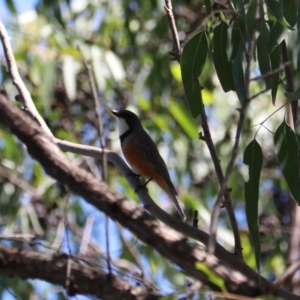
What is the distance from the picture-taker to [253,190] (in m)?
2.73

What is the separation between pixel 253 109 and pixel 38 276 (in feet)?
12.8

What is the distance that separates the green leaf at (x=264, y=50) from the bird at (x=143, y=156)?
1.66 m

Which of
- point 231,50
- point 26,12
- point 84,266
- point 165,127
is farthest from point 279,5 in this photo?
point 26,12

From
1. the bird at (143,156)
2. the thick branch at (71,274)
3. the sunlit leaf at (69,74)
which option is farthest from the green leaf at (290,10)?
the sunlit leaf at (69,74)

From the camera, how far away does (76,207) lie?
6004 millimetres

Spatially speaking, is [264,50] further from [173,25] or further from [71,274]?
[71,274]

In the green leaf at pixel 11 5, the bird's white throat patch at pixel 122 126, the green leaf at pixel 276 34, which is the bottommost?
the green leaf at pixel 276 34

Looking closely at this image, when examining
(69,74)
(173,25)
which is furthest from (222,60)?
(69,74)

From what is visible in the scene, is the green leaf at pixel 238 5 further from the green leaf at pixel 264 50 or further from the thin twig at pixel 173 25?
the thin twig at pixel 173 25

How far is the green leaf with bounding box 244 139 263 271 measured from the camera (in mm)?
2580

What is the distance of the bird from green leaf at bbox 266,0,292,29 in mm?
1855

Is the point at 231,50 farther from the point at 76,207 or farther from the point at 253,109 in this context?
the point at 76,207

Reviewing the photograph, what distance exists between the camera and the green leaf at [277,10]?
2.73 meters

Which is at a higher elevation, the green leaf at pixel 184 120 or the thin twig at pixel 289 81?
the green leaf at pixel 184 120
